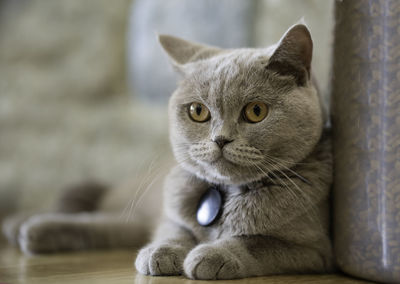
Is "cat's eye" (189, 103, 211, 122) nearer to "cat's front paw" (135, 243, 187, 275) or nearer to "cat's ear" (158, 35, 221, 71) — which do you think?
"cat's ear" (158, 35, 221, 71)

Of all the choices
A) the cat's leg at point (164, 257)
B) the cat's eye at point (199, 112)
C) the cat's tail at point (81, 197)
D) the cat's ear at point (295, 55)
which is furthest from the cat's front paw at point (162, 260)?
the cat's tail at point (81, 197)

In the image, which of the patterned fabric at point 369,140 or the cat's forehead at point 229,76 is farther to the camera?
the cat's forehead at point 229,76

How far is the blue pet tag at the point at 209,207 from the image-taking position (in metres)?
1.06

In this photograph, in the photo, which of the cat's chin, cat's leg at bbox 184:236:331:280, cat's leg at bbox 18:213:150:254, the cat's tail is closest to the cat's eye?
the cat's chin

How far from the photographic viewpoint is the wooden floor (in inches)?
36.5

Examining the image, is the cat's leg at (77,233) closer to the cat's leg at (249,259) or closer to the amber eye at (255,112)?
the cat's leg at (249,259)

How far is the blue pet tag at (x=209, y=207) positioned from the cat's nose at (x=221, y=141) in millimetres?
167

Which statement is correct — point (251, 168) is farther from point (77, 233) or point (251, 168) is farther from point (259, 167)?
point (77, 233)

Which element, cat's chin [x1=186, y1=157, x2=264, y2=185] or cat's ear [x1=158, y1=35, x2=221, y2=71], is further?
cat's ear [x1=158, y1=35, x2=221, y2=71]

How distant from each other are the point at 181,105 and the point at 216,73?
0.41 ft

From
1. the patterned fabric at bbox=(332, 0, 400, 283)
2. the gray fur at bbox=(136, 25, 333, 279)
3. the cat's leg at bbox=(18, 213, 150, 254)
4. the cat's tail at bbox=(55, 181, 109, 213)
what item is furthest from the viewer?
the cat's tail at bbox=(55, 181, 109, 213)

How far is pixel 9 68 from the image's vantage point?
2.15m

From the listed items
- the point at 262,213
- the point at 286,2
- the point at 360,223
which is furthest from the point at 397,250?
the point at 286,2

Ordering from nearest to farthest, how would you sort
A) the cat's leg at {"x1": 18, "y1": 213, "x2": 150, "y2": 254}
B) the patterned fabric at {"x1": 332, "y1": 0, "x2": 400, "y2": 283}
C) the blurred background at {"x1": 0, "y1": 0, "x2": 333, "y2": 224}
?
1. the patterned fabric at {"x1": 332, "y1": 0, "x2": 400, "y2": 283}
2. the cat's leg at {"x1": 18, "y1": 213, "x2": 150, "y2": 254}
3. the blurred background at {"x1": 0, "y1": 0, "x2": 333, "y2": 224}
